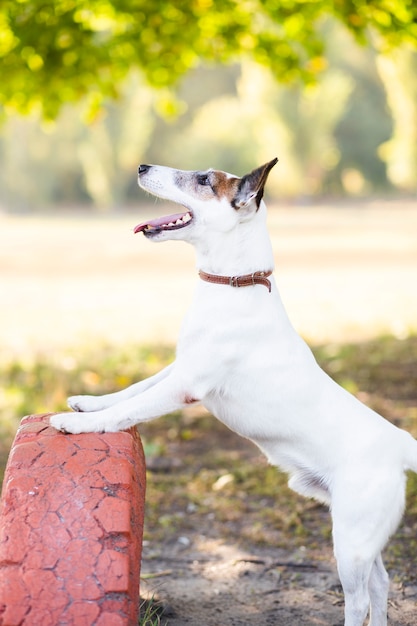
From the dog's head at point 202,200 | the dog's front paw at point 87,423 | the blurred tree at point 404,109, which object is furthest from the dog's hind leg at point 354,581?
the blurred tree at point 404,109

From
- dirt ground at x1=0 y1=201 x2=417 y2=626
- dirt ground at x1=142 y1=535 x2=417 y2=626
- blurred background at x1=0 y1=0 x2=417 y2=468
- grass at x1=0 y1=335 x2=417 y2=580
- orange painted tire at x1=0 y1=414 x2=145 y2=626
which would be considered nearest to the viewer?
orange painted tire at x1=0 y1=414 x2=145 y2=626

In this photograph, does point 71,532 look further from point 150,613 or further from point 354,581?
point 354,581

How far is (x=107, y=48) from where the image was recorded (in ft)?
26.3

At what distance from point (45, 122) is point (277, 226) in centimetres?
2231

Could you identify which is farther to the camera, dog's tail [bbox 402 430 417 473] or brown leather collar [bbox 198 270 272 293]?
brown leather collar [bbox 198 270 272 293]

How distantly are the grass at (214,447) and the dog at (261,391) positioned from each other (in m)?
0.89

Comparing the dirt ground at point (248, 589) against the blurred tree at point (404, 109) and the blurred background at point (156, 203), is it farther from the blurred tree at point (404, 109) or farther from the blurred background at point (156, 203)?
the blurred tree at point (404, 109)

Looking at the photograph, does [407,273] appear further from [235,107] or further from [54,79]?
[235,107]

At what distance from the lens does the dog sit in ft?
10.5

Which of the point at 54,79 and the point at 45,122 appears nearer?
the point at 54,79

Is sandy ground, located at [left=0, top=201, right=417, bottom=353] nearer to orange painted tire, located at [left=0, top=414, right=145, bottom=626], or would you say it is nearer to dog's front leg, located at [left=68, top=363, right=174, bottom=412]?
dog's front leg, located at [left=68, top=363, right=174, bottom=412]

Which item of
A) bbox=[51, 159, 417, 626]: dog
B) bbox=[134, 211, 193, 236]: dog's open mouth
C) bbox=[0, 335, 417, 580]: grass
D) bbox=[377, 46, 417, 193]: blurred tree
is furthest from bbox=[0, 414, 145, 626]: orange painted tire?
bbox=[377, 46, 417, 193]: blurred tree

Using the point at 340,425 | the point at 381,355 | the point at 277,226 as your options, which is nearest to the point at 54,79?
the point at 381,355

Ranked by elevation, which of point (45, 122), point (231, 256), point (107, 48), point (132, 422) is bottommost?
point (132, 422)
